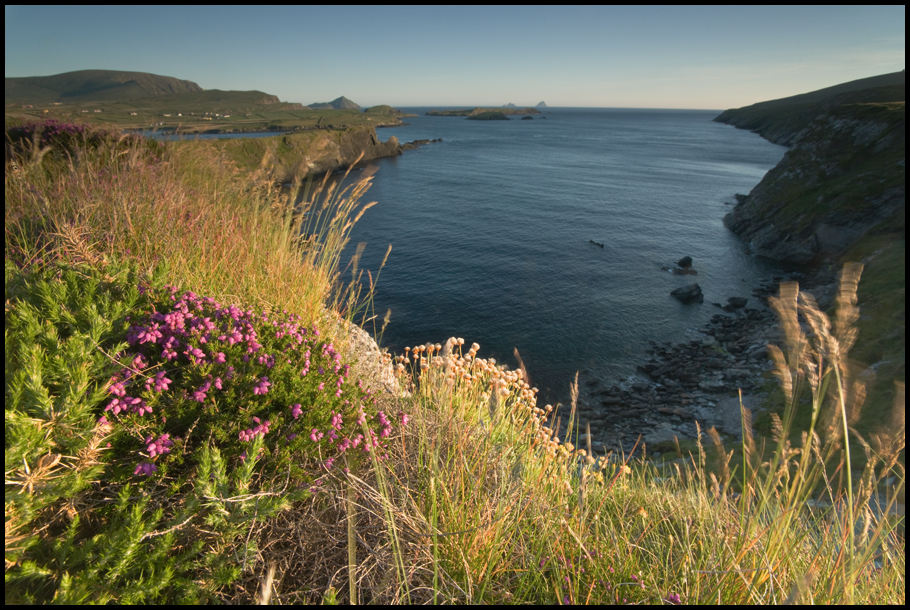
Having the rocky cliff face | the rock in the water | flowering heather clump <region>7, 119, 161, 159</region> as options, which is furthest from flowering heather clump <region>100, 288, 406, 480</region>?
the rocky cliff face

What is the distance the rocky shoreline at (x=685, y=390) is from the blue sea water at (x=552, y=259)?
90 centimetres

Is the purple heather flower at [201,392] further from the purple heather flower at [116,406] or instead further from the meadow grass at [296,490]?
the purple heather flower at [116,406]

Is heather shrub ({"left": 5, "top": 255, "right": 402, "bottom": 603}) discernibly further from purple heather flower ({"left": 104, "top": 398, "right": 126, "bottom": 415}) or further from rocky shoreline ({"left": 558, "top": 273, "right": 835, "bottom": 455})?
rocky shoreline ({"left": 558, "top": 273, "right": 835, "bottom": 455})

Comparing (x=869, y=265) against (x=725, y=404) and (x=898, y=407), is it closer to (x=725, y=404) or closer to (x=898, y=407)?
(x=725, y=404)

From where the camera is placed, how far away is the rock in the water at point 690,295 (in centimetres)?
2394

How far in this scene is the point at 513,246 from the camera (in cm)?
3130

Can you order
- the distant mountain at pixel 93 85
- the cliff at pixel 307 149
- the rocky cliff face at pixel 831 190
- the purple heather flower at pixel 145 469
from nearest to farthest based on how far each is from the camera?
the purple heather flower at pixel 145 469 → the rocky cliff face at pixel 831 190 → the cliff at pixel 307 149 → the distant mountain at pixel 93 85

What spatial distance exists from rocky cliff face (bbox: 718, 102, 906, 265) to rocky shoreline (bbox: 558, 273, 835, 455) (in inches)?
360

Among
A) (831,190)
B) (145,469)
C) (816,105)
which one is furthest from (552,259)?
(816,105)

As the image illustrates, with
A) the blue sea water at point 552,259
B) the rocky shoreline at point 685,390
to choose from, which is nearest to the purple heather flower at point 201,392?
the blue sea water at point 552,259

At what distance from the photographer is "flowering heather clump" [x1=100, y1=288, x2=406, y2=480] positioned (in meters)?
2.29

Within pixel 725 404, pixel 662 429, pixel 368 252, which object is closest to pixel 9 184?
pixel 662 429

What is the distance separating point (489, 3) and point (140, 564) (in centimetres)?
440

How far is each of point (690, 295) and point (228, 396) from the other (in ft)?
86.7
